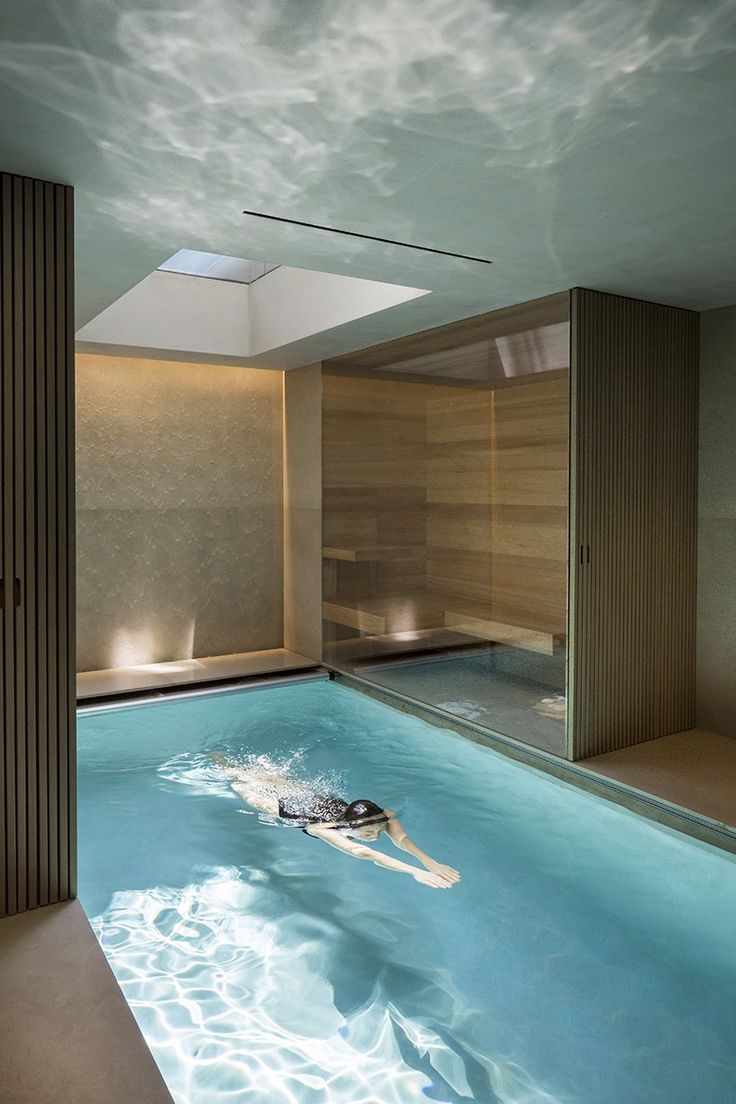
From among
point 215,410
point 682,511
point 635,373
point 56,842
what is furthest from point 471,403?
point 56,842

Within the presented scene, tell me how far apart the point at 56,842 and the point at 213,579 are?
4784 mm

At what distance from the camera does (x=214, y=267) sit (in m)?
→ 6.76

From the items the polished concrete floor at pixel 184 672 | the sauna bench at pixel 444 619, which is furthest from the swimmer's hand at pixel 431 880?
the polished concrete floor at pixel 184 672

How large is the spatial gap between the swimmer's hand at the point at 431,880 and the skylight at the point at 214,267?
186 inches

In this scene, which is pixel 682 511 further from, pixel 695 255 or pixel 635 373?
pixel 695 255

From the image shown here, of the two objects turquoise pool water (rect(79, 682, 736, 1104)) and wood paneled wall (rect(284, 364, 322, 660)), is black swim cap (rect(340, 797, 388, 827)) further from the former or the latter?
wood paneled wall (rect(284, 364, 322, 660))

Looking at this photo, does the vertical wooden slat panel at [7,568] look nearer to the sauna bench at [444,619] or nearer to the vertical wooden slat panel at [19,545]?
the vertical wooden slat panel at [19,545]

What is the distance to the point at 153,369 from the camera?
730cm

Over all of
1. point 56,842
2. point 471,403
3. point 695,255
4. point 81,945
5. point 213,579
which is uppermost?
point 695,255

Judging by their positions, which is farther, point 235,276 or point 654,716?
point 235,276

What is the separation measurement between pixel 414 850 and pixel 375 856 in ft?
0.64

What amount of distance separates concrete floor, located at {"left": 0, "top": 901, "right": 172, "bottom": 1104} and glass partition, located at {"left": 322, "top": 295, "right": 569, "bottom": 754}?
3095mm

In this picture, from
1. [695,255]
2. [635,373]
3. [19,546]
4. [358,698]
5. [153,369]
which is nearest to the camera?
[19,546]

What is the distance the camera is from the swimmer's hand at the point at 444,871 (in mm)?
3676
